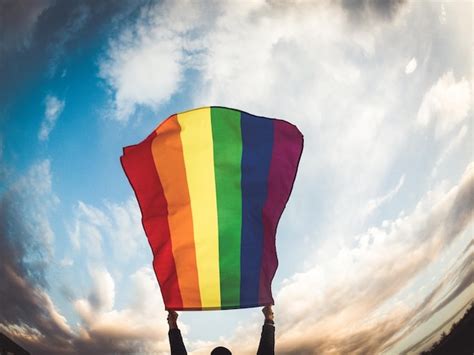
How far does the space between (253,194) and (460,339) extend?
14.2 m

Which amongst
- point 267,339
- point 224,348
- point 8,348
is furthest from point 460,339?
point 8,348

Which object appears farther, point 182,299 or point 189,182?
point 189,182

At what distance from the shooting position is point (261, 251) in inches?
134

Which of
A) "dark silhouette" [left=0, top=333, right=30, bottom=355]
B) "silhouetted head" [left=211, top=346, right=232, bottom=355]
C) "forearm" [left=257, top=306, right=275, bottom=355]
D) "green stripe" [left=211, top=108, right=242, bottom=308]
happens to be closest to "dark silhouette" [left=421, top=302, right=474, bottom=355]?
"green stripe" [left=211, top=108, right=242, bottom=308]

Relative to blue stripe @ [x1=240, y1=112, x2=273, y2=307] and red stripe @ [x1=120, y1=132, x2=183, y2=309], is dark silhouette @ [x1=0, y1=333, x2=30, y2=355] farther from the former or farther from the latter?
blue stripe @ [x1=240, y1=112, x2=273, y2=307]

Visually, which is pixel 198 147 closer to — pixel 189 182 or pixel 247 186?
pixel 189 182

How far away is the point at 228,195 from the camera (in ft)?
12.0

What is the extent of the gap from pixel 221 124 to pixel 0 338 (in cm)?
1267

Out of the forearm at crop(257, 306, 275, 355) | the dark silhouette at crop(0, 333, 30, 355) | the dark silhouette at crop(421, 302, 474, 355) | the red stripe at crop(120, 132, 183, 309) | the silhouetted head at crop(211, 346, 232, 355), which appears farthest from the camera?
the dark silhouette at crop(421, 302, 474, 355)

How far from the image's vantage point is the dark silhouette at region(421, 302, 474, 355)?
43.3 feet

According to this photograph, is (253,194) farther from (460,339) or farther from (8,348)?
(460,339)

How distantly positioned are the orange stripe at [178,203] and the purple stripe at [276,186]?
25.4 inches

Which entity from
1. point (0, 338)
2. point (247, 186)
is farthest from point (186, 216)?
point (0, 338)

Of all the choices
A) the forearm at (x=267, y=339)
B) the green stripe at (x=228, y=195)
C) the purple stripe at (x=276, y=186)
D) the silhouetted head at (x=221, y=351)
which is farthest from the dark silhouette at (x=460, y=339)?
the silhouetted head at (x=221, y=351)
